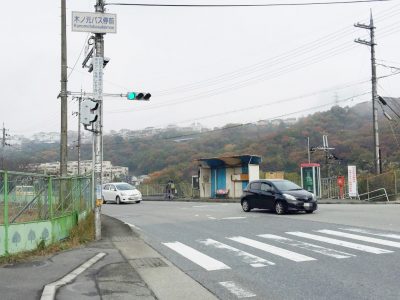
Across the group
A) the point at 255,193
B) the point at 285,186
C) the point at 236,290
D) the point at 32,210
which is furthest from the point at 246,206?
Result: the point at 236,290

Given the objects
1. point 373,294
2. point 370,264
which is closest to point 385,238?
point 370,264

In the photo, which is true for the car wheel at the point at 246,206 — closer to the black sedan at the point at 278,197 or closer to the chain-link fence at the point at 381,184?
the black sedan at the point at 278,197

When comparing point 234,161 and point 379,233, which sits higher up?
point 234,161

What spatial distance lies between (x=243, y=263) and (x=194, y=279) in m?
1.53

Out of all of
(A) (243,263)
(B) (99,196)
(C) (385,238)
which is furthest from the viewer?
(B) (99,196)

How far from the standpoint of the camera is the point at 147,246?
12062 millimetres

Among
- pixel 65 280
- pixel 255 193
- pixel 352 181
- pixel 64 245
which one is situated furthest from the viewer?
pixel 352 181

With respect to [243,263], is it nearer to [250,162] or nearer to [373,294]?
[373,294]

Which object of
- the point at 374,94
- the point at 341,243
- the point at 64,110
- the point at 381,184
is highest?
the point at 374,94

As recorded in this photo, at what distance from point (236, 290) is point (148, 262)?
3.15 metres

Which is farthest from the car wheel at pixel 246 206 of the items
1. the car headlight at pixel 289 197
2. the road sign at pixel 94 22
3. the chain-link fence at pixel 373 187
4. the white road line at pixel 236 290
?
the white road line at pixel 236 290

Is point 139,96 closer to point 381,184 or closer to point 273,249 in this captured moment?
point 273,249

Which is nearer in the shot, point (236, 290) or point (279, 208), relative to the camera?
point (236, 290)

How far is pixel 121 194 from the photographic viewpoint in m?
35.1
